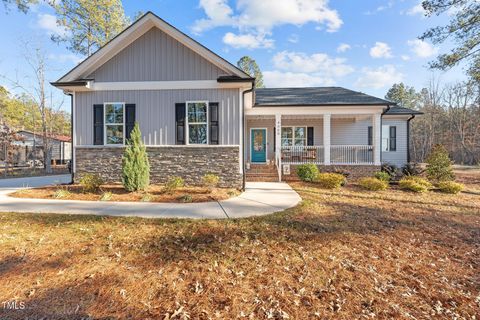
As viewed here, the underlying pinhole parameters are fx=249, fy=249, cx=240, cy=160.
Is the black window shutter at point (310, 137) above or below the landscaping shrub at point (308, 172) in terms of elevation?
above

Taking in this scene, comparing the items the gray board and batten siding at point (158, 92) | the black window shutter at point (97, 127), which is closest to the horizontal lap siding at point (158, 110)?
the gray board and batten siding at point (158, 92)

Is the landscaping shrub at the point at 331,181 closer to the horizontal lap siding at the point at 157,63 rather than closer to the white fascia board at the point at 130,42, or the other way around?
the white fascia board at the point at 130,42

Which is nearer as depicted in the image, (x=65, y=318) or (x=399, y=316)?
(x=65, y=318)

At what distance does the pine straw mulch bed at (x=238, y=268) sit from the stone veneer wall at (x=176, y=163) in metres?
4.28

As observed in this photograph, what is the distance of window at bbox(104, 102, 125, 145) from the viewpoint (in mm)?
10164

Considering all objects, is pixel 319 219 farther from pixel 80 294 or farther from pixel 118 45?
pixel 118 45

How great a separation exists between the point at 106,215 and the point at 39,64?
19652 mm

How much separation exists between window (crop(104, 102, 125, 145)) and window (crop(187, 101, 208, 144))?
2758 mm

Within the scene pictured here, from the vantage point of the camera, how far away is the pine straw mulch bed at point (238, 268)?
281 cm

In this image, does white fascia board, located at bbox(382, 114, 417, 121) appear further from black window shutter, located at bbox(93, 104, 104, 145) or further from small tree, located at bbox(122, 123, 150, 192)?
black window shutter, located at bbox(93, 104, 104, 145)

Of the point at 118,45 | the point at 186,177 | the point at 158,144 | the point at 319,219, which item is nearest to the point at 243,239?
the point at 319,219

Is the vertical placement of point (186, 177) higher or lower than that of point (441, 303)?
higher

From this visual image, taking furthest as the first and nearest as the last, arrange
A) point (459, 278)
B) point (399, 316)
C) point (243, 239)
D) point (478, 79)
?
1. point (478, 79)
2. point (243, 239)
3. point (459, 278)
4. point (399, 316)

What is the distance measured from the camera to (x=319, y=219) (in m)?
5.89
